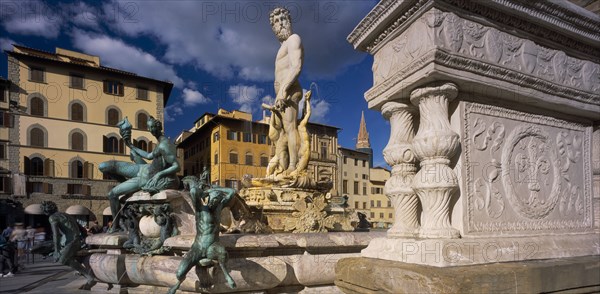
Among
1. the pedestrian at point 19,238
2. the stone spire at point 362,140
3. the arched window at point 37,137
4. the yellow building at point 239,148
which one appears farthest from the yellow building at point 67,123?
the stone spire at point 362,140

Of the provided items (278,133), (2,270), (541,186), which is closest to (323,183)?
(278,133)

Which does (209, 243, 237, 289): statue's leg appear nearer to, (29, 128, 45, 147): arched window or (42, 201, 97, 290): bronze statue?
(42, 201, 97, 290): bronze statue

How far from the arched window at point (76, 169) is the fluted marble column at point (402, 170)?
38.4m

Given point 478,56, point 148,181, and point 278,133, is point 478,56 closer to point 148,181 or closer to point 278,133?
point 148,181

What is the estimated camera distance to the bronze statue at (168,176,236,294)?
328 cm

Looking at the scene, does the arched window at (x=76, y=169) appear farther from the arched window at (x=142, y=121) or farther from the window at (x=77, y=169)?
the arched window at (x=142, y=121)

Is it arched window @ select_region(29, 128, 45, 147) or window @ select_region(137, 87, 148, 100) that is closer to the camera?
arched window @ select_region(29, 128, 45, 147)

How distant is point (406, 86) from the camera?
229 centimetres

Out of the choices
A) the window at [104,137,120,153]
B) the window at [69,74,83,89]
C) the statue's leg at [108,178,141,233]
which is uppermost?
the window at [69,74,83,89]

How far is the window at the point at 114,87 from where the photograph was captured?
→ 37156 millimetres

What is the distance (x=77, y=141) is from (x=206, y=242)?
124ft

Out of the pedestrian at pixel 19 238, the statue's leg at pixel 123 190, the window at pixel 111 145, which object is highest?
the window at pixel 111 145

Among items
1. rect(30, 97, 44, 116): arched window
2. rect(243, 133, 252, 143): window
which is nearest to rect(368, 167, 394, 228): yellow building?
rect(243, 133, 252, 143): window

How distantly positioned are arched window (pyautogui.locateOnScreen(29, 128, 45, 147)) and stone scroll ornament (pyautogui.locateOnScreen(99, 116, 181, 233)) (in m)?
34.2
